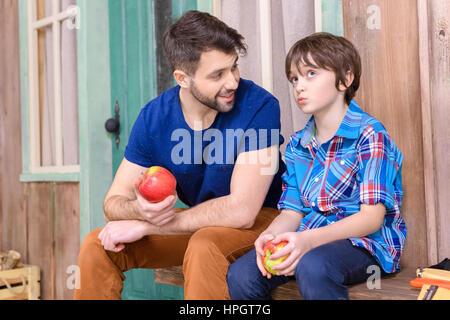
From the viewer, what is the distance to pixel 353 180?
1.43 m

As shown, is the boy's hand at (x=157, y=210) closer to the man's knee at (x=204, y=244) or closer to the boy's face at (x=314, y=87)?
the man's knee at (x=204, y=244)

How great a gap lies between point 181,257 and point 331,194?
60 centimetres

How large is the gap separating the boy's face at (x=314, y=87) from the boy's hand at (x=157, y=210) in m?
0.51

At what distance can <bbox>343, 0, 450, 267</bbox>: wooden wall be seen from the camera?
5.10ft

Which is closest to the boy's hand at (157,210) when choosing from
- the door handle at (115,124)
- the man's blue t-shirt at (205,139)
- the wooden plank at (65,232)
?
the man's blue t-shirt at (205,139)

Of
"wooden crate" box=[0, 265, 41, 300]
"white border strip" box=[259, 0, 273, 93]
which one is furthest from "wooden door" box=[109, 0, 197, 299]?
"wooden crate" box=[0, 265, 41, 300]

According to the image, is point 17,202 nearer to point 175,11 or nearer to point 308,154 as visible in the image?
point 175,11

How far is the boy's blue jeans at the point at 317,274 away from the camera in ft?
3.92

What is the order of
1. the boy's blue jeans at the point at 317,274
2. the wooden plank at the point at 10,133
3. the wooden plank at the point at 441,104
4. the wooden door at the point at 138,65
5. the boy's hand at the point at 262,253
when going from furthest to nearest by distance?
1. the wooden plank at the point at 10,133
2. the wooden door at the point at 138,65
3. the wooden plank at the point at 441,104
4. the boy's hand at the point at 262,253
5. the boy's blue jeans at the point at 317,274

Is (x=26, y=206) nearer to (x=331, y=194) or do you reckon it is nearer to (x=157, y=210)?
(x=157, y=210)

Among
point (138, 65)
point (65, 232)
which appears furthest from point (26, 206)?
point (138, 65)

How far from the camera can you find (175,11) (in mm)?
2443

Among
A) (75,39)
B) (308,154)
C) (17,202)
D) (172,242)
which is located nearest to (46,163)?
(17,202)

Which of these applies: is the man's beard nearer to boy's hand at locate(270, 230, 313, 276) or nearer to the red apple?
the red apple
